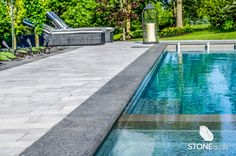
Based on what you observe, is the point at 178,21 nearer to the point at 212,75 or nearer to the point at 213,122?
the point at 212,75

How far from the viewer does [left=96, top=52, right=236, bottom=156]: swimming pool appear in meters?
5.39

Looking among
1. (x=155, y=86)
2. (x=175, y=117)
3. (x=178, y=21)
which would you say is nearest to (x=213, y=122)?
(x=175, y=117)

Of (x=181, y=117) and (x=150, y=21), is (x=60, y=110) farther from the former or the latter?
(x=150, y=21)

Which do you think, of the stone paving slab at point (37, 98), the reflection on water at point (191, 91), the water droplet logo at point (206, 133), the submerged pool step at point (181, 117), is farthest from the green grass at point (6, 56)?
the water droplet logo at point (206, 133)

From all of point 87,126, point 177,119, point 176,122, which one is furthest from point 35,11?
point 87,126

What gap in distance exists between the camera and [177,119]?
700 cm

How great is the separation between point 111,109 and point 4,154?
250cm

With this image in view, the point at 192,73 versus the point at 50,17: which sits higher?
the point at 50,17

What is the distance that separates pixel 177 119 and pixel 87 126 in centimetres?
185

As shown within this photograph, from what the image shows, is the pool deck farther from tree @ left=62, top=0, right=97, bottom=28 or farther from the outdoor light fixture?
tree @ left=62, top=0, right=97, bottom=28

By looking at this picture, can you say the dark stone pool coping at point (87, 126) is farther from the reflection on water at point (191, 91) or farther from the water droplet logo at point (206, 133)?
the water droplet logo at point (206, 133)

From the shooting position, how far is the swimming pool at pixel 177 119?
5.39 meters

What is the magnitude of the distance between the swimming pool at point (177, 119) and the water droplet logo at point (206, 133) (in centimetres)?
6

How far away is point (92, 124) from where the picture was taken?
588 cm
